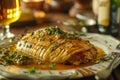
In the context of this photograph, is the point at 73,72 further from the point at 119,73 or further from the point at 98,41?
the point at 98,41

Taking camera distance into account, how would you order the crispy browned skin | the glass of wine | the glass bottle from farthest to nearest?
the glass bottle < the glass of wine < the crispy browned skin

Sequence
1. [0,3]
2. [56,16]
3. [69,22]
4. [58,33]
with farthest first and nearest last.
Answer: [56,16] → [69,22] → [0,3] → [58,33]

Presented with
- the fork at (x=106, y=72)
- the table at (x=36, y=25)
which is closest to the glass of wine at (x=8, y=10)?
the table at (x=36, y=25)

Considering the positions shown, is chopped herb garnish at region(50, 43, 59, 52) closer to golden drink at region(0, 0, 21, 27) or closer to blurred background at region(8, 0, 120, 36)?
golden drink at region(0, 0, 21, 27)

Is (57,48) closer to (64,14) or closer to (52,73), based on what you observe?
(52,73)

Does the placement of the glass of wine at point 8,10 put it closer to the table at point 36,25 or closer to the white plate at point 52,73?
the table at point 36,25

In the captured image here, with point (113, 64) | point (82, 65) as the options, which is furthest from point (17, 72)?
point (113, 64)

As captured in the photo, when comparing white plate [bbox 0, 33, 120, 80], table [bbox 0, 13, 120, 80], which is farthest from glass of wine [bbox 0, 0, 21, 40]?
white plate [bbox 0, 33, 120, 80]
